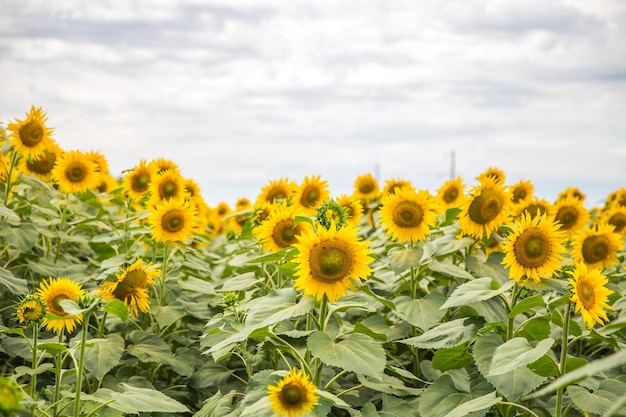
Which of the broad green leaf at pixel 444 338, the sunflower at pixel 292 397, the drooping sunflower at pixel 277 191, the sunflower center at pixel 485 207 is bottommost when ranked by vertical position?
the sunflower at pixel 292 397

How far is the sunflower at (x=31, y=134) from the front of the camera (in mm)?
5215

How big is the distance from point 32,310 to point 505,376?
85.5 inches

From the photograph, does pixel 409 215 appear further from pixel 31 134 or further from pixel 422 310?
pixel 31 134

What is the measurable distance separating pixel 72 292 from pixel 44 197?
2644mm

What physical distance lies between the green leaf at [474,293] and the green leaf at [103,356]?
1764 mm

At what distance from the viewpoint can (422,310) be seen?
152 inches

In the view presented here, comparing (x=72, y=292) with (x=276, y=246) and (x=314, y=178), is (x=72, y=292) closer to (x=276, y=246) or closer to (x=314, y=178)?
(x=276, y=246)

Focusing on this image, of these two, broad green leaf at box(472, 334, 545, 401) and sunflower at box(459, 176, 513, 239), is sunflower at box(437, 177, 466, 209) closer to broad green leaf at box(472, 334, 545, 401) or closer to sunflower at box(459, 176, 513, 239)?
sunflower at box(459, 176, 513, 239)

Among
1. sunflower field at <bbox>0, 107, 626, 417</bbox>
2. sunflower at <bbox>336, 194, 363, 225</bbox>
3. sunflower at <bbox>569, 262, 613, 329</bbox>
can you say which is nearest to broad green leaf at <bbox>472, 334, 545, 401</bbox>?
sunflower field at <bbox>0, 107, 626, 417</bbox>

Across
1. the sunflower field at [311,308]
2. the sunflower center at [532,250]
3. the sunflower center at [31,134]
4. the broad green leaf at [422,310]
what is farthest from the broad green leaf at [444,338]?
the sunflower center at [31,134]

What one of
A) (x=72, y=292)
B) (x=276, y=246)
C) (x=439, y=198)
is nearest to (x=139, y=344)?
(x=72, y=292)

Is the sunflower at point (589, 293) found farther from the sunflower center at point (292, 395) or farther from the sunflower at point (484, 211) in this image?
the sunflower center at point (292, 395)

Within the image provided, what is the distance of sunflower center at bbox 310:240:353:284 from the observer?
3.07 m

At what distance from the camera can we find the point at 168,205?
455cm
